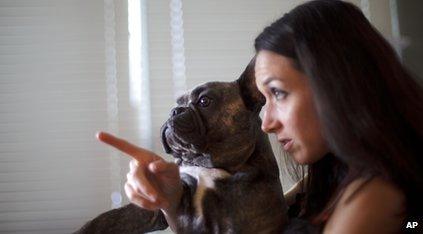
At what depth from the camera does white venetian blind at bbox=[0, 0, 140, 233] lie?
5.88ft

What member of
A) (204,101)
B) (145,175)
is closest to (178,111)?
(204,101)

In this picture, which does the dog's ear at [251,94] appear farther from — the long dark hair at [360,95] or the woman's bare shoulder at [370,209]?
the woman's bare shoulder at [370,209]

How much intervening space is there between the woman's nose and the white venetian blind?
1.27 metres

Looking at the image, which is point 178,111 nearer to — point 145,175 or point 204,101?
point 204,101

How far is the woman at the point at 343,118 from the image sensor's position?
0.61 meters

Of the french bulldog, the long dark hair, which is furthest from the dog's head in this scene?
the long dark hair

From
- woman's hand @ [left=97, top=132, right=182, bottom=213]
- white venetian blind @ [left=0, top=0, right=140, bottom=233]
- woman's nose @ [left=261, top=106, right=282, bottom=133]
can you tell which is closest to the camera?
woman's hand @ [left=97, top=132, right=182, bottom=213]

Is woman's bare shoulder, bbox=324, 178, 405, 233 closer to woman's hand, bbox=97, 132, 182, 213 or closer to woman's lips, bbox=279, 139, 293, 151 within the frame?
woman's lips, bbox=279, 139, 293, 151

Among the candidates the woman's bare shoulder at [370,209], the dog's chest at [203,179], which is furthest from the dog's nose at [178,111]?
the woman's bare shoulder at [370,209]

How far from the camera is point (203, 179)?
0.69 meters

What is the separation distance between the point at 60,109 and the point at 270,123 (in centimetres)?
145

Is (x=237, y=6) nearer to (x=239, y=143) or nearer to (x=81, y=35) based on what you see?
(x=81, y=35)

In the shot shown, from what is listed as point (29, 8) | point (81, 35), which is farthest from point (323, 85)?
point (29, 8)

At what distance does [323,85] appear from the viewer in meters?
→ 0.64
